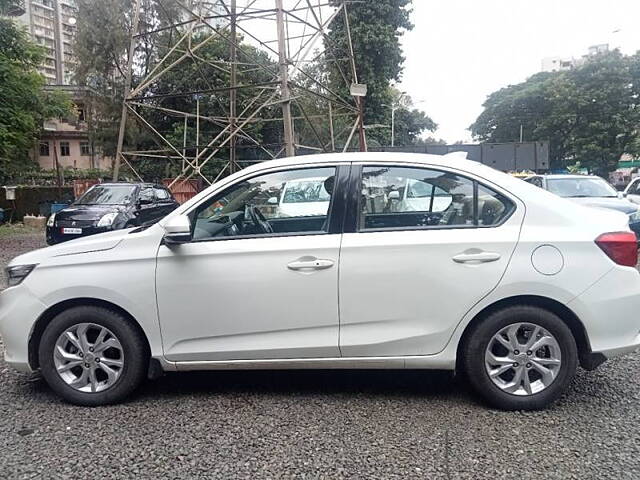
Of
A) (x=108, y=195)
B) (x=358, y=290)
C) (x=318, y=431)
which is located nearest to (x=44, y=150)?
(x=108, y=195)

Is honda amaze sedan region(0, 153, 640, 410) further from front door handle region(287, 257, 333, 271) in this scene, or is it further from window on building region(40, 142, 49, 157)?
window on building region(40, 142, 49, 157)

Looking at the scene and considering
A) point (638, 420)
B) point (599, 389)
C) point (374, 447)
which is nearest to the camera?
point (374, 447)

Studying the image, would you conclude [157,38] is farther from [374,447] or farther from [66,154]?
[374,447]

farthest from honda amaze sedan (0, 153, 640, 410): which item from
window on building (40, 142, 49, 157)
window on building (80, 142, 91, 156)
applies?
window on building (40, 142, 49, 157)

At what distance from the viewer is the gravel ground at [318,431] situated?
114 inches

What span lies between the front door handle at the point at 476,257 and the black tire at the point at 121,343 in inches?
85.6

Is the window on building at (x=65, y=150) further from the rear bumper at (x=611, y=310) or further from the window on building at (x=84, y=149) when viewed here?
the rear bumper at (x=611, y=310)

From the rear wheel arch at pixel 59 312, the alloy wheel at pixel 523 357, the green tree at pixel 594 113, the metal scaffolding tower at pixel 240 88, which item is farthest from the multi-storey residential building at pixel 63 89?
the green tree at pixel 594 113

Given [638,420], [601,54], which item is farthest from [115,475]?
[601,54]

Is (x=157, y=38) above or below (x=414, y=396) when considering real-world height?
above

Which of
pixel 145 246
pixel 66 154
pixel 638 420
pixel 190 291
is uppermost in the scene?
pixel 66 154

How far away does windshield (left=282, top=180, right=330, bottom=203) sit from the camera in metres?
3.77

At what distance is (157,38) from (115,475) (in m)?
31.6

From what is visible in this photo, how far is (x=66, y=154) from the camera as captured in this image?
2089 inches
